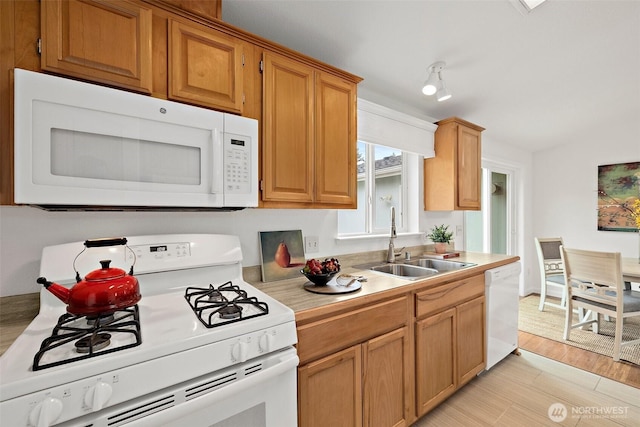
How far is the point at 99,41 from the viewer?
107 cm

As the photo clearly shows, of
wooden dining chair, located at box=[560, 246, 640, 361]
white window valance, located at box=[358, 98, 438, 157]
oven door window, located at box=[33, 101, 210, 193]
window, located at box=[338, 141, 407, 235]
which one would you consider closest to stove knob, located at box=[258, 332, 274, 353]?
oven door window, located at box=[33, 101, 210, 193]

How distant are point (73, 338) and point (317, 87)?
5.07 feet

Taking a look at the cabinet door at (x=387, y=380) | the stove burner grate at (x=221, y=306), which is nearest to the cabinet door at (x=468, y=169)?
the cabinet door at (x=387, y=380)

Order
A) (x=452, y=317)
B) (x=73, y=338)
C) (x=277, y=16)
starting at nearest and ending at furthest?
1. (x=73, y=338)
2. (x=277, y=16)
3. (x=452, y=317)

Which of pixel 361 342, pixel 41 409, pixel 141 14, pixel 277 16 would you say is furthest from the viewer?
pixel 277 16

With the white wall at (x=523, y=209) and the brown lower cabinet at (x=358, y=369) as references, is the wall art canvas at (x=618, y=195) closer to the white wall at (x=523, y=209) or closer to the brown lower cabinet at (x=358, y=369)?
the white wall at (x=523, y=209)

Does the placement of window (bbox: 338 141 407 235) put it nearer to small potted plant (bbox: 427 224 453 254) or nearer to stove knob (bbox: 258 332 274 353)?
small potted plant (bbox: 427 224 453 254)

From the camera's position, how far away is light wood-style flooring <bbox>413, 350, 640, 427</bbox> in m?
1.84

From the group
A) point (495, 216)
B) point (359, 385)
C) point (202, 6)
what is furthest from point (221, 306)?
point (495, 216)

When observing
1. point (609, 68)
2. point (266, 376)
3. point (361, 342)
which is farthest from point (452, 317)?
point (609, 68)

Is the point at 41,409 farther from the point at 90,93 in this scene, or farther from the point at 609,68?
the point at 609,68

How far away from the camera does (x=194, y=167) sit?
4.05ft

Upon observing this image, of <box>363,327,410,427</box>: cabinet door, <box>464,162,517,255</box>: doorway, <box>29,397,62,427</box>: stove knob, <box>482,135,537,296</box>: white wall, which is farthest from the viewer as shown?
<box>482,135,537,296</box>: white wall

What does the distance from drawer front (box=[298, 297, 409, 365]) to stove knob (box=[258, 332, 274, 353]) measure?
19 cm
